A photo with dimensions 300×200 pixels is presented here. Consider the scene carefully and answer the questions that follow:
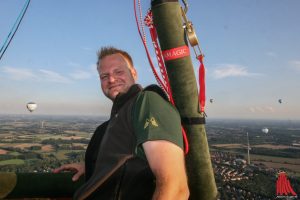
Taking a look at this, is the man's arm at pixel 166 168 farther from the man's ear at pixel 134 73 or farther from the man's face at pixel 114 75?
the man's ear at pixel 134 73

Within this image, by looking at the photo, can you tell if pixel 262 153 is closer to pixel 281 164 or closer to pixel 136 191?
pixel 281 164

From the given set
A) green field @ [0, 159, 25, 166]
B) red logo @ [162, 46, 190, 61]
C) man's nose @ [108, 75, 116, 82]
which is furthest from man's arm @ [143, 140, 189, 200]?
green field @ [0, 159, 25, 166]

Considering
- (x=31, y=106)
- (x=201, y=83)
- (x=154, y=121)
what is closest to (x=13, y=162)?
(x=31, y=106)

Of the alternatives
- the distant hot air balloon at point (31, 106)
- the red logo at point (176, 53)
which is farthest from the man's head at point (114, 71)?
the distant hot air balloon at point (31, 106)

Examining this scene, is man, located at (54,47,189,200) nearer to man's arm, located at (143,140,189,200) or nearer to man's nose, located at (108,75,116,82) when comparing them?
man's arm, located at (143,140,189,200)

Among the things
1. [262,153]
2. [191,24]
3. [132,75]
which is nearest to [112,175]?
[132,75]
